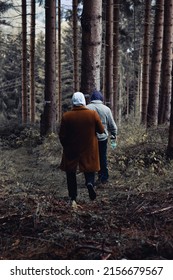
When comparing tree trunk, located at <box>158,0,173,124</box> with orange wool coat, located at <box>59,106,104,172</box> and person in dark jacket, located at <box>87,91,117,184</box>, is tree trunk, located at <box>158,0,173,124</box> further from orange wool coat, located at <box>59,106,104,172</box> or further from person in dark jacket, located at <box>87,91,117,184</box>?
orange wool coat, located at <box>59,106,104,172</box>

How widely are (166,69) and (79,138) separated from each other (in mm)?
11517

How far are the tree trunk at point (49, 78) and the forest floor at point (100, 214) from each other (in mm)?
6360

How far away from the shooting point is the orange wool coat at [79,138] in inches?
287

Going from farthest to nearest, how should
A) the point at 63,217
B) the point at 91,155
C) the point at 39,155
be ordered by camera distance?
the point at 39,155 → the point at 91,155 → the point at 63,217

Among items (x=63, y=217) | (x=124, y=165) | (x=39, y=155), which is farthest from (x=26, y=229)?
(x=39, y=155)

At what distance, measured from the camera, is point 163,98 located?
17500 millimetres

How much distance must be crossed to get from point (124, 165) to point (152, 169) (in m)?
1.10

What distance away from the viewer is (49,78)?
18.4 metres

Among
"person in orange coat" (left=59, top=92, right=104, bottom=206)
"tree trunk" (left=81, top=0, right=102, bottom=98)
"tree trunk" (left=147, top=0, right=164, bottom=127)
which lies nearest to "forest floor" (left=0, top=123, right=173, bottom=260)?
"person in orange coat" (left=59, top=92, right=104, bottom=206)

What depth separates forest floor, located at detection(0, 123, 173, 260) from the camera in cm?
483

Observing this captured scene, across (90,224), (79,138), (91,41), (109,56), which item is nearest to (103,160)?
(79,138)

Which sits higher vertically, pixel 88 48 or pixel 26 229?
pixel 88 48

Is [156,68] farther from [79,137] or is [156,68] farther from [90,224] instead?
[90,224]
